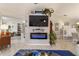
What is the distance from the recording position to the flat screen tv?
7.62 metres

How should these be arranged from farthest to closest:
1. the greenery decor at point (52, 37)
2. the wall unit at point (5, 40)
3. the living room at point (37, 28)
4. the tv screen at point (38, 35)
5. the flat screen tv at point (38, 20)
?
the tv screen at point (38, 35) → the flat screen tv at point (38, 20) → the greenery decor at point (52, 37) → the wall unit at point (5, 40) → the living room at point (37, 28)

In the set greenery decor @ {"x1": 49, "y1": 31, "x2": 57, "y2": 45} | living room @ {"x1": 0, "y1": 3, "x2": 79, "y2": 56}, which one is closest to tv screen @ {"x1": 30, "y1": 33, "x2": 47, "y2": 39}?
living room @ {"x1": 0, "y1": 3, "x2": 79, "y2": 56}

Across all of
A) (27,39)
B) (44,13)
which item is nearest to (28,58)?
(44,13)

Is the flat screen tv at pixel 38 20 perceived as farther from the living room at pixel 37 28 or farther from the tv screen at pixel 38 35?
the tv screen at pixel 38 35

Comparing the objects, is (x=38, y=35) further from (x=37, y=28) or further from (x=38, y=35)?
(x=37, y=28)

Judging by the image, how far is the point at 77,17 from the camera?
5.80m

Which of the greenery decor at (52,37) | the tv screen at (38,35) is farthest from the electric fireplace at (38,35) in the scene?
the greenery decor at (52,37)

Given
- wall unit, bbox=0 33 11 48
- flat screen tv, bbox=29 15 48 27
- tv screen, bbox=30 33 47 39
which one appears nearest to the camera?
wall unit, bbox=0 33 11 48

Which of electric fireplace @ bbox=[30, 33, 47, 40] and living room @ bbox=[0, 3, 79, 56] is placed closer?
living room @ bbox=[0, 3, 79, 56]

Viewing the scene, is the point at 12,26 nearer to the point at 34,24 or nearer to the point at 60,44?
the point at 34,24

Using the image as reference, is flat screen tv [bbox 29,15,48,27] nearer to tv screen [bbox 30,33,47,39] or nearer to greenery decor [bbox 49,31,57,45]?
tv screen [bbox 30,33,47,39]

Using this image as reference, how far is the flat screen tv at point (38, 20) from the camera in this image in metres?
7.62

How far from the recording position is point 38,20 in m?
7.64

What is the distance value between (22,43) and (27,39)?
0.56 m
